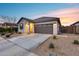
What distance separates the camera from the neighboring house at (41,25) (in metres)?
2.61

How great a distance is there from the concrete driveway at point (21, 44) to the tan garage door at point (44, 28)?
0.11 meters

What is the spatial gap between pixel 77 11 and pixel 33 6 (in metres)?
0.97

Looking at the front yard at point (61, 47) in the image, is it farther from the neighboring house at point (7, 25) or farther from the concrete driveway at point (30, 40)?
the neighboring house at point (7, 25)

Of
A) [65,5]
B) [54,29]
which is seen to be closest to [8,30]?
[54,29]

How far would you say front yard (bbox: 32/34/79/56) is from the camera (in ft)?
7.73

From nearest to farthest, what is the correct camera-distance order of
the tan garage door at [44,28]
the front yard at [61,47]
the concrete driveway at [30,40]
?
the front yard at [61,47] < the concrete driveway at [30,40] < the tan garage door at [44,28]

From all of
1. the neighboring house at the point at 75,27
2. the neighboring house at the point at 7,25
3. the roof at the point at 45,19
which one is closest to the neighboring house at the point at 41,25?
the roof at the point at 45,19

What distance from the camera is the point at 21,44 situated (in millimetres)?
2572

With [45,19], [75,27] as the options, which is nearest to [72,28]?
[75,27]

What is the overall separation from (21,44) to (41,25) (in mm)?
613

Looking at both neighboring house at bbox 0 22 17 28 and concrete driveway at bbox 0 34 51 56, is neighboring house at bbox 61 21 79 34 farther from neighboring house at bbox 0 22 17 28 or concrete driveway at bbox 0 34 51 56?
neighboring house at bbox 0 22 17 28

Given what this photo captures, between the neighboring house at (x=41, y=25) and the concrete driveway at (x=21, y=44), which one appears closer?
the concrete driveway at (x=21, y=44)

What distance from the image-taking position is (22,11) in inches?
104

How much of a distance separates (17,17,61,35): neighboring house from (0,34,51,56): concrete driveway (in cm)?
14
